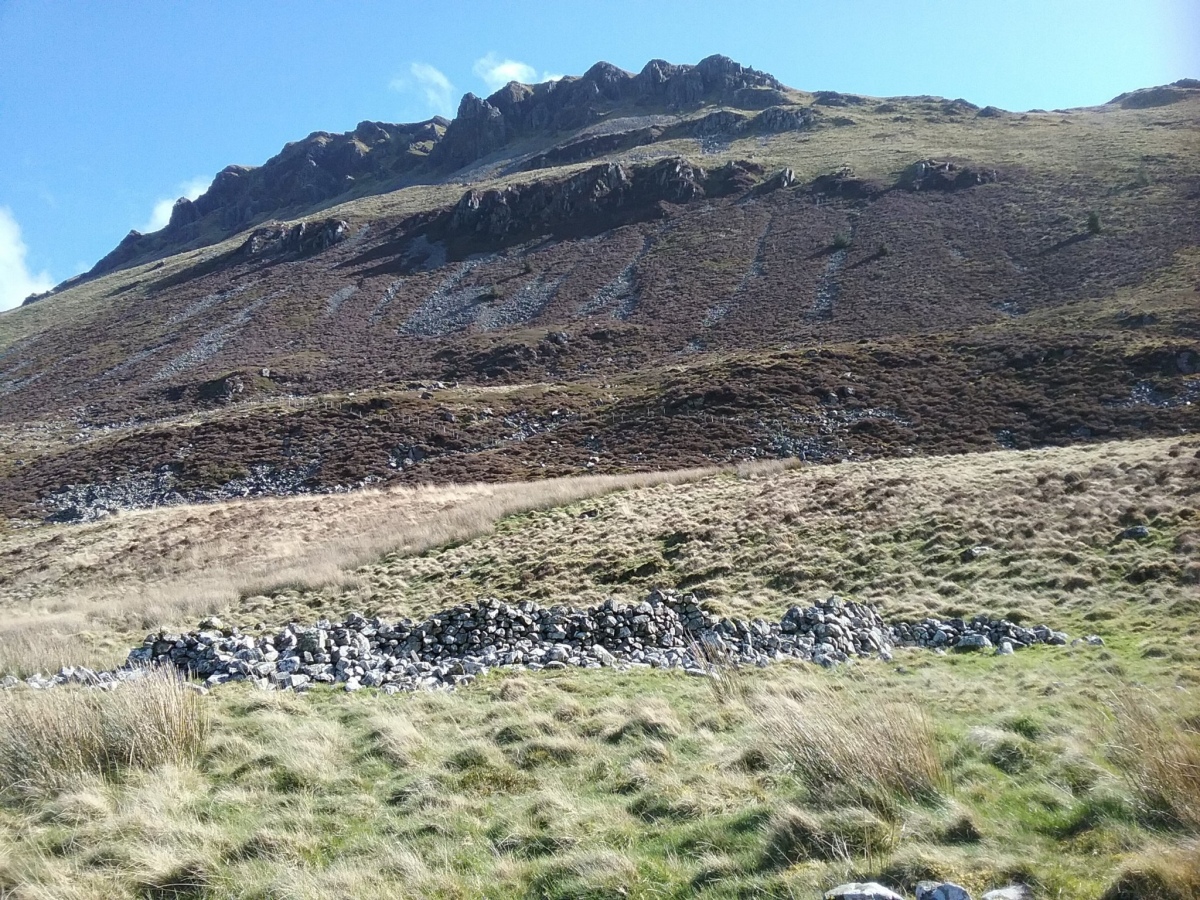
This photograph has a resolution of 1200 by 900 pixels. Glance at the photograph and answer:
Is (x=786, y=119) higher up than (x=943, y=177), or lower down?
higher up

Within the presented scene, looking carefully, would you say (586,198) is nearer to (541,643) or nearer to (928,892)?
(541,643)

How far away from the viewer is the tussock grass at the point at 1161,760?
4.42m

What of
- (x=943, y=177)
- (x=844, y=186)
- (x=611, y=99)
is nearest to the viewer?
(x=943, y=177)

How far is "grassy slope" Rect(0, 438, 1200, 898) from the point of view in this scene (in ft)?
15.1

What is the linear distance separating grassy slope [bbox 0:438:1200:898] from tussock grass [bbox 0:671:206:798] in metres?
0.23

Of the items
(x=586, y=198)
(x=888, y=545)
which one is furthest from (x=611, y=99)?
(x=888, y=545)

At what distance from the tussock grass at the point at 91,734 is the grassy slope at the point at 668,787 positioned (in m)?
0.23

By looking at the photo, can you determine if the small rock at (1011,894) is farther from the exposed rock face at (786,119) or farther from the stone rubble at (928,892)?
the exposed rock face at (786,119)

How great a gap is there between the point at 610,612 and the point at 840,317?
58.8 metres

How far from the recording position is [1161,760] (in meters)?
4.71

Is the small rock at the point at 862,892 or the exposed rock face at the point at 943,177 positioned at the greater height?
the exposed rock face at the point at 943,177

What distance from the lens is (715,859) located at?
185 inches

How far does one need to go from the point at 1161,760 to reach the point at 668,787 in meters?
3.60

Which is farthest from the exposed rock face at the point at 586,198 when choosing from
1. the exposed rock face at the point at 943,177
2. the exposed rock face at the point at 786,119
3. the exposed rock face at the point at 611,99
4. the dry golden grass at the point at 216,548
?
the exposed rock face at the point at 611,99
